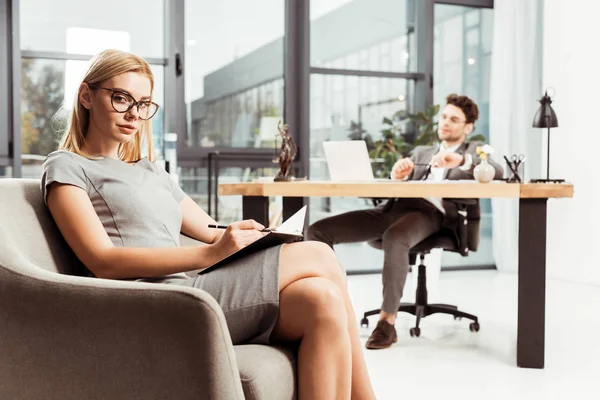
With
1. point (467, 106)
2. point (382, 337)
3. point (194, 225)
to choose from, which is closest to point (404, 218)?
point (382, 337)

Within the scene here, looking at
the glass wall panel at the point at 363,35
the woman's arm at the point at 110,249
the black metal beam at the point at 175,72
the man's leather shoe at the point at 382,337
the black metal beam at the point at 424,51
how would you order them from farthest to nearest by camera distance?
the black metal beam at the point at 424,51
the glass wall panel at the point at 363,35
the black metal beam at the point at 175,72
the man's leather shoe at the point at 382,337
the woman's arm at the point at 110,249

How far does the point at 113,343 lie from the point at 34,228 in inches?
18.4

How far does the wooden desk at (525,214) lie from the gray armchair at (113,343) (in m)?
1.59

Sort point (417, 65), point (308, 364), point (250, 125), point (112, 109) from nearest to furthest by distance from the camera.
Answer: point (308, 364) < point (112, 109) < point (250, 125) < point (417, 65)

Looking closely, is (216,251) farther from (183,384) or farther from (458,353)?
(458,353)

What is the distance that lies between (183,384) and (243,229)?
1.55ft

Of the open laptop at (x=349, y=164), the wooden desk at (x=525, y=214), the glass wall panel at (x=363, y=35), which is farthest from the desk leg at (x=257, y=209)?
the glass wall panel at (x=363, y=35)

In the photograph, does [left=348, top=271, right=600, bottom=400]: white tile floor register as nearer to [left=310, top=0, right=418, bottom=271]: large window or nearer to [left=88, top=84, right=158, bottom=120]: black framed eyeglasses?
[left=310, top=0, right=418, bottom=271]: large window

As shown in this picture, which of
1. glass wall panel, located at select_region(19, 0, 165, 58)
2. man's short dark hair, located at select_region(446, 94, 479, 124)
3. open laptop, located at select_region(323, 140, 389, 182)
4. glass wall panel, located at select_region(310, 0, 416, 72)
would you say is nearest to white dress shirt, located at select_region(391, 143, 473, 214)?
man's short dark hair, located at select_region(446, 94, 479, 124)

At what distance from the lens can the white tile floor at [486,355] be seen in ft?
8.34

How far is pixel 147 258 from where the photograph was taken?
5.10ft

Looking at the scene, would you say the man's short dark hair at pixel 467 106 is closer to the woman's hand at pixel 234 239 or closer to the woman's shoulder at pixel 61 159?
the woman's hand at pixel 234 239

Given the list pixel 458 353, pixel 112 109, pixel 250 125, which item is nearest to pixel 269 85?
pixel 250 125

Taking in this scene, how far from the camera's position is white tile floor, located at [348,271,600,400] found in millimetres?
2541
